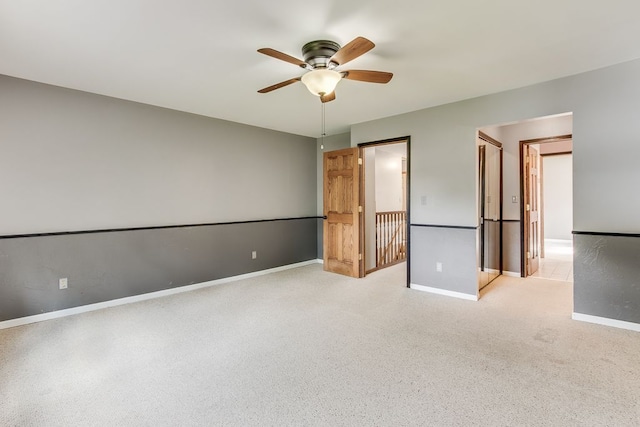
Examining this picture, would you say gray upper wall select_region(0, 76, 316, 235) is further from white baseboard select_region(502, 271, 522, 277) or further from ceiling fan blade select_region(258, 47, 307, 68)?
white baseboard select_region(502, 271, 522, 277)

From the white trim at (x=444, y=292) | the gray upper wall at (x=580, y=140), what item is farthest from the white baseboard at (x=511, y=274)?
the gray upper wall at (x=580, y=140)

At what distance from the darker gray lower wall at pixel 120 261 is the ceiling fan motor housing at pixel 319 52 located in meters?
2.93

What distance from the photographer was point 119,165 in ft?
12.2

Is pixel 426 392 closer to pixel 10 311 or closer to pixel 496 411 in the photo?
pixel 496 411

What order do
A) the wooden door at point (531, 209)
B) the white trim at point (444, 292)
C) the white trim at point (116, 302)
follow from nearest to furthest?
the white trim at point (116, 302), the white trim at point (444, 292), the wooden door at point (531, 209)

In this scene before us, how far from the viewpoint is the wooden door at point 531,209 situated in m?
4.83

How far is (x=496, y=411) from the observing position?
1773mm

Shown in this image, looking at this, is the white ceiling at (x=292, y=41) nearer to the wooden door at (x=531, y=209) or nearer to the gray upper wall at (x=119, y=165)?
→ the gray upper wall at (x=119, y=165)

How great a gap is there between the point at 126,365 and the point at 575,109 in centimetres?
469

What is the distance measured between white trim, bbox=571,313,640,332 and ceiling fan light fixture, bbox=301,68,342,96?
131 inches

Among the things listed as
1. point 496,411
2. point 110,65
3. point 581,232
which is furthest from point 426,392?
point 110,65

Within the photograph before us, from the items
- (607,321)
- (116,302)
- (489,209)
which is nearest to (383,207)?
(489,209)

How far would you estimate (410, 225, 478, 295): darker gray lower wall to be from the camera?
12.5 ft

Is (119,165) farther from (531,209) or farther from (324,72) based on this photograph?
(531,209)
